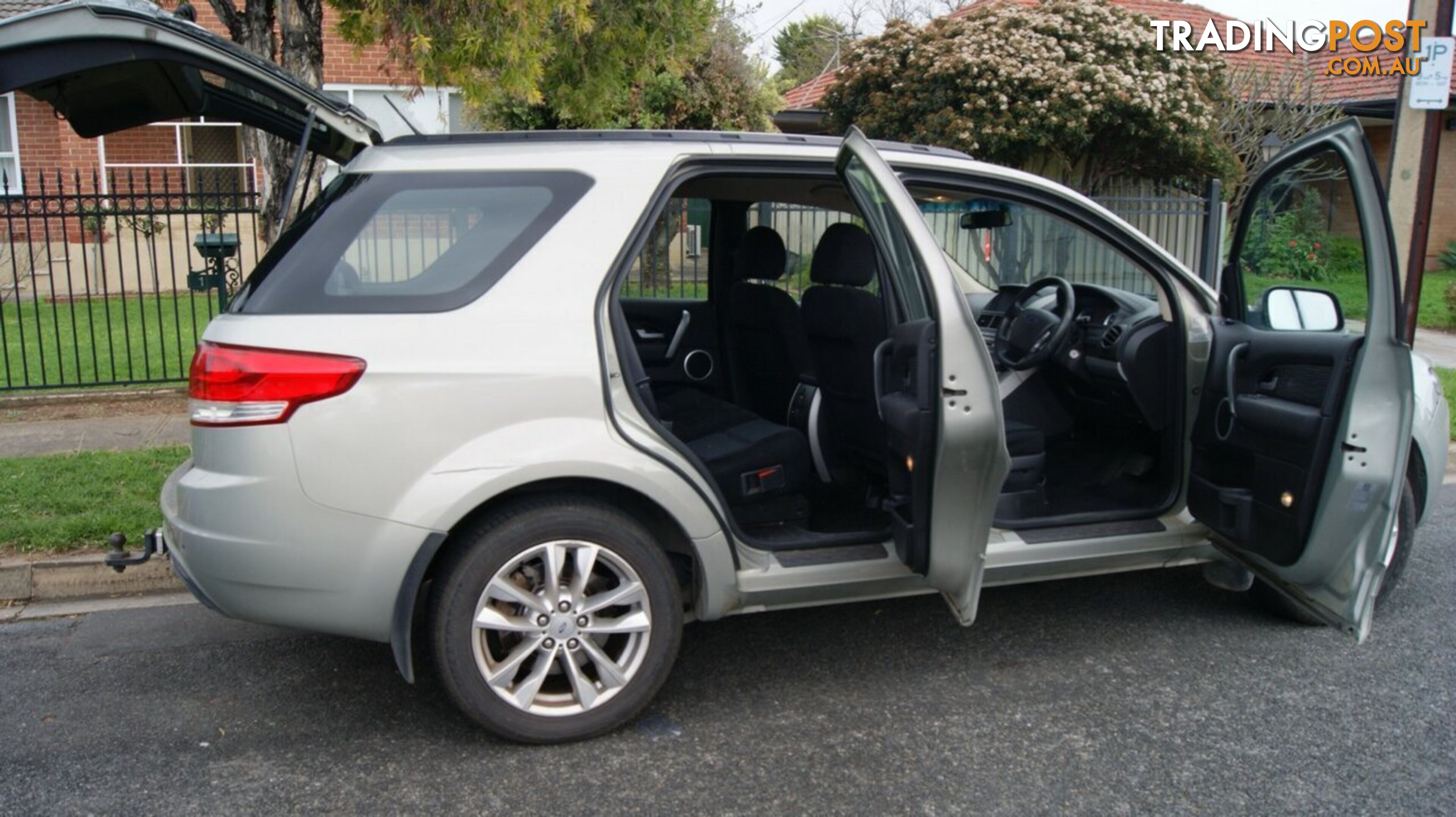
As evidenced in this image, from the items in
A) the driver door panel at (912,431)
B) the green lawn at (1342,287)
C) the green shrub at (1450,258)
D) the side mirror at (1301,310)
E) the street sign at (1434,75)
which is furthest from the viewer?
the green shrub at (1450,258)

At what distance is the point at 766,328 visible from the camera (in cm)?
502

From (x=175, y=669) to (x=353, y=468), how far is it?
1494 millimetres

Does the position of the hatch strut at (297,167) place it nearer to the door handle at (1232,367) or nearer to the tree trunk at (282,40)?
the door handle at (1232,367)

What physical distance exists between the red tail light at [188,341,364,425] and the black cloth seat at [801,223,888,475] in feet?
6.25

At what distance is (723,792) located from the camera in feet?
10.6

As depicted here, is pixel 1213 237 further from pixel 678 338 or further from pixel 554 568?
pixel 554 568

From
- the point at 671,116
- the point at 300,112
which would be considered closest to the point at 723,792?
the point at 300,112

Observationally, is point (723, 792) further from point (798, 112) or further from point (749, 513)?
point (798, 112)

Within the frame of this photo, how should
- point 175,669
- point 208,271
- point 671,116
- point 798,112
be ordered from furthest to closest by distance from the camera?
point 798,112 → point 671,116 → point 208,271 → point 175,669

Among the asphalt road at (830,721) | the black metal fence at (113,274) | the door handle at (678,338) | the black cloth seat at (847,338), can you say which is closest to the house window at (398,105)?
the black metal fence at (113,274)

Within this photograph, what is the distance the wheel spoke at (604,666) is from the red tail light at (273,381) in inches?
40.2

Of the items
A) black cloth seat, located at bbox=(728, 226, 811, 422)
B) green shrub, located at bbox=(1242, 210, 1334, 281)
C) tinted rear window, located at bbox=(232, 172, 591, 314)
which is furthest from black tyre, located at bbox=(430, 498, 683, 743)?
green shrub, located at bbox=(1242, 210, 1334, 281)

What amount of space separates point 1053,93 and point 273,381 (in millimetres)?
11616

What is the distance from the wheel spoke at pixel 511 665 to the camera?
3404mm
